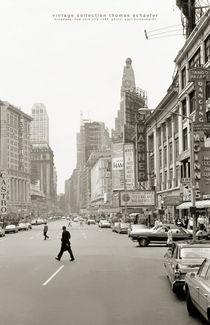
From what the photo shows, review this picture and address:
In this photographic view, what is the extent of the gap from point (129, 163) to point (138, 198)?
3883 cm

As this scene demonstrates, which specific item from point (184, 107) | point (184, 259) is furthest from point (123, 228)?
point (184, 259)

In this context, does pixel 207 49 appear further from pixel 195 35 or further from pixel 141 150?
pixel 141 150

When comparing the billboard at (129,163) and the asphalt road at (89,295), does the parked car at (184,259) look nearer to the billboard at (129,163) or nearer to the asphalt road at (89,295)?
the asphalt road at (89,295)

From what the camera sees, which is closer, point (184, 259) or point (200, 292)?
point (200, 292)

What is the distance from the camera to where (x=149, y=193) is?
69.4 meters

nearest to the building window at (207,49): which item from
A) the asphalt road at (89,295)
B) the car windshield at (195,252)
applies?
the asphalt road at (89,295)

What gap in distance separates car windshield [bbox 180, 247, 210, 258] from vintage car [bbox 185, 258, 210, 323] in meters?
3.18

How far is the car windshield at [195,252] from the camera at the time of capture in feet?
45.6

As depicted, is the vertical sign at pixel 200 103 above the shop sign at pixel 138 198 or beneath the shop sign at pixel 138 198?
above

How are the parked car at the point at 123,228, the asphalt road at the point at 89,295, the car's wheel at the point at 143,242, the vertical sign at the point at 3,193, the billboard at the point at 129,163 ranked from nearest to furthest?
the asphalt road at the point at 89,295 < the car's wheel at the point at 143,242 < the parked car at the point at 123,228 < the vertical sign at the point at 3,193 < the billboard at the point at 129,163

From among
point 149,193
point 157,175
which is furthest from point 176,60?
point 157,175

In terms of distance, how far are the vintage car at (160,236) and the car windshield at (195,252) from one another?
18.6m

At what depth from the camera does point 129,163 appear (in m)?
108

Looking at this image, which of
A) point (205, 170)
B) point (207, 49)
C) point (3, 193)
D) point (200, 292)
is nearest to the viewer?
point (200, 292)
